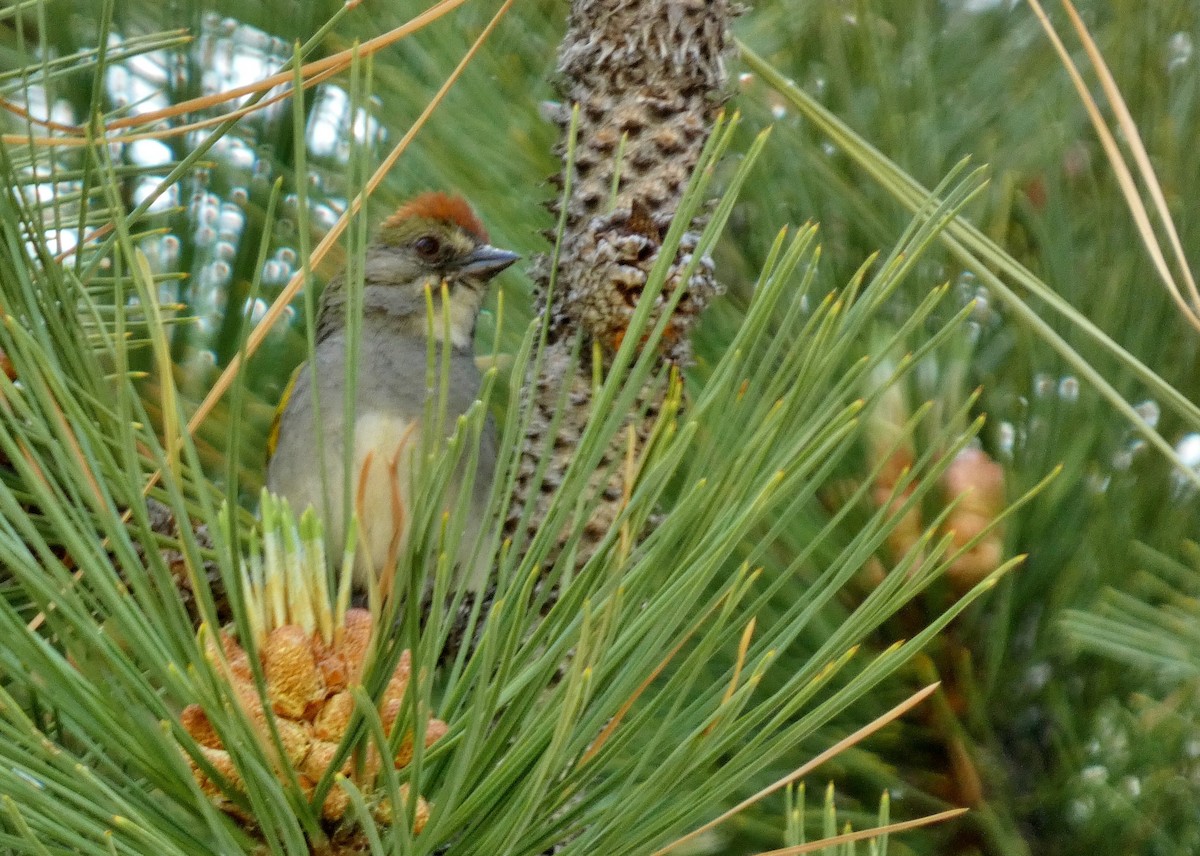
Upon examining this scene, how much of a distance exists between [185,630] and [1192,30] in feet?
5.21

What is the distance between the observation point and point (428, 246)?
9.32 feet

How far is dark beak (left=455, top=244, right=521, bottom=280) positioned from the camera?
9.05 ft

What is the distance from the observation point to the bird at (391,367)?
2.42m

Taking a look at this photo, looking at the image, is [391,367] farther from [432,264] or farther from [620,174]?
[620,174]

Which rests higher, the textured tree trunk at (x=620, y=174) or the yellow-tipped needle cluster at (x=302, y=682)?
the textured tree trunk at (x=620, y=174)

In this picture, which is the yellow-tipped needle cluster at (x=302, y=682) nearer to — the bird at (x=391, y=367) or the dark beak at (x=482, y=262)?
the bird at (x=391, y=367)

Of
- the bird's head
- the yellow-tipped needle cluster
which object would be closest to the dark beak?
the bird's head

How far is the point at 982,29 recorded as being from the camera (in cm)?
213

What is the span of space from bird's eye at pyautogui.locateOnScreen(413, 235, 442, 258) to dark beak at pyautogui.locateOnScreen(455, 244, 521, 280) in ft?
0.17

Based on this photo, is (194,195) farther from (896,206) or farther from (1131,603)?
(1131,603)

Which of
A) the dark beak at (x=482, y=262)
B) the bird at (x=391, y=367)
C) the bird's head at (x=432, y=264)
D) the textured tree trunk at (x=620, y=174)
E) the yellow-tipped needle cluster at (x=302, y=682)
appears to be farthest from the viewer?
the dark beak at (x=482, y=262)

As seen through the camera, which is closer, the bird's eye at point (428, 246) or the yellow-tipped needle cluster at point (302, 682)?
the yellow-tipped needle cluster at point (302, 682)

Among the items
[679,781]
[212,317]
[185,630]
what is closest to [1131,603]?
[679,781]

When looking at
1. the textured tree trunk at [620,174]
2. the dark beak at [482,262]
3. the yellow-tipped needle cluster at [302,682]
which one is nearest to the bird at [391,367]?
the dark beak at [482,262]
